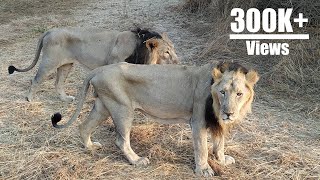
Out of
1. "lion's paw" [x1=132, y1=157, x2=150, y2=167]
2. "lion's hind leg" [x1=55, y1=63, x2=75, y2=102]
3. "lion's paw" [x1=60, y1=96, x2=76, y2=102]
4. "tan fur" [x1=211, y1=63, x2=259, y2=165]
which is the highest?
"tan fur" [x1=211, y1=63, x2=259, y2=165]

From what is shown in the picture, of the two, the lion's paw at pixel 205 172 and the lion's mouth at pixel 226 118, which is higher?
the lion's mouth at pixel 226 118

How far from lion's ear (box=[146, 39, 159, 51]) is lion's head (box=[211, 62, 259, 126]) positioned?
137 cm

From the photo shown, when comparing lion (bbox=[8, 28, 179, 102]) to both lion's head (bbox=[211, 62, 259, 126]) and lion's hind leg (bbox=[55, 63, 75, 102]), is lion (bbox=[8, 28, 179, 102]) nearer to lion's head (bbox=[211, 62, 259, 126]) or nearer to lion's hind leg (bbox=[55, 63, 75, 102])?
lion's hind leg (bbox=[55, 63, 75, 102])

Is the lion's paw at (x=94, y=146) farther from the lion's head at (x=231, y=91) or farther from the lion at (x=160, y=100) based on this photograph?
the lion's head at (x=231, y=91)

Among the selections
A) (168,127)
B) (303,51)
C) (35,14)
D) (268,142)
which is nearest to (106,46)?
(168,127)

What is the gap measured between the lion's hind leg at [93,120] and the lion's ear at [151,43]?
110cm

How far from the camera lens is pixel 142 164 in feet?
12.3

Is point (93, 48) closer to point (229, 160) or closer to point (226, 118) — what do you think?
point (229, 160)

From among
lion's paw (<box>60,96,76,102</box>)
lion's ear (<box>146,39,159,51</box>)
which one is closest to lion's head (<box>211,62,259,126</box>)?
lion's ear (<box>146,39,159,51</box>)

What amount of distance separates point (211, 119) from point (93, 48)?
206 centimetres

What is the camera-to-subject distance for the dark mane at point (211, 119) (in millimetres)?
3406

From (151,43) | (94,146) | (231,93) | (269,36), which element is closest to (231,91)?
(231,93)

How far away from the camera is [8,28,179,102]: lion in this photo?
15.6 feet

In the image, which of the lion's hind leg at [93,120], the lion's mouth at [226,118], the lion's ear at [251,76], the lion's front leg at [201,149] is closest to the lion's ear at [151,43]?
the lion's hind leg at [93,120]
